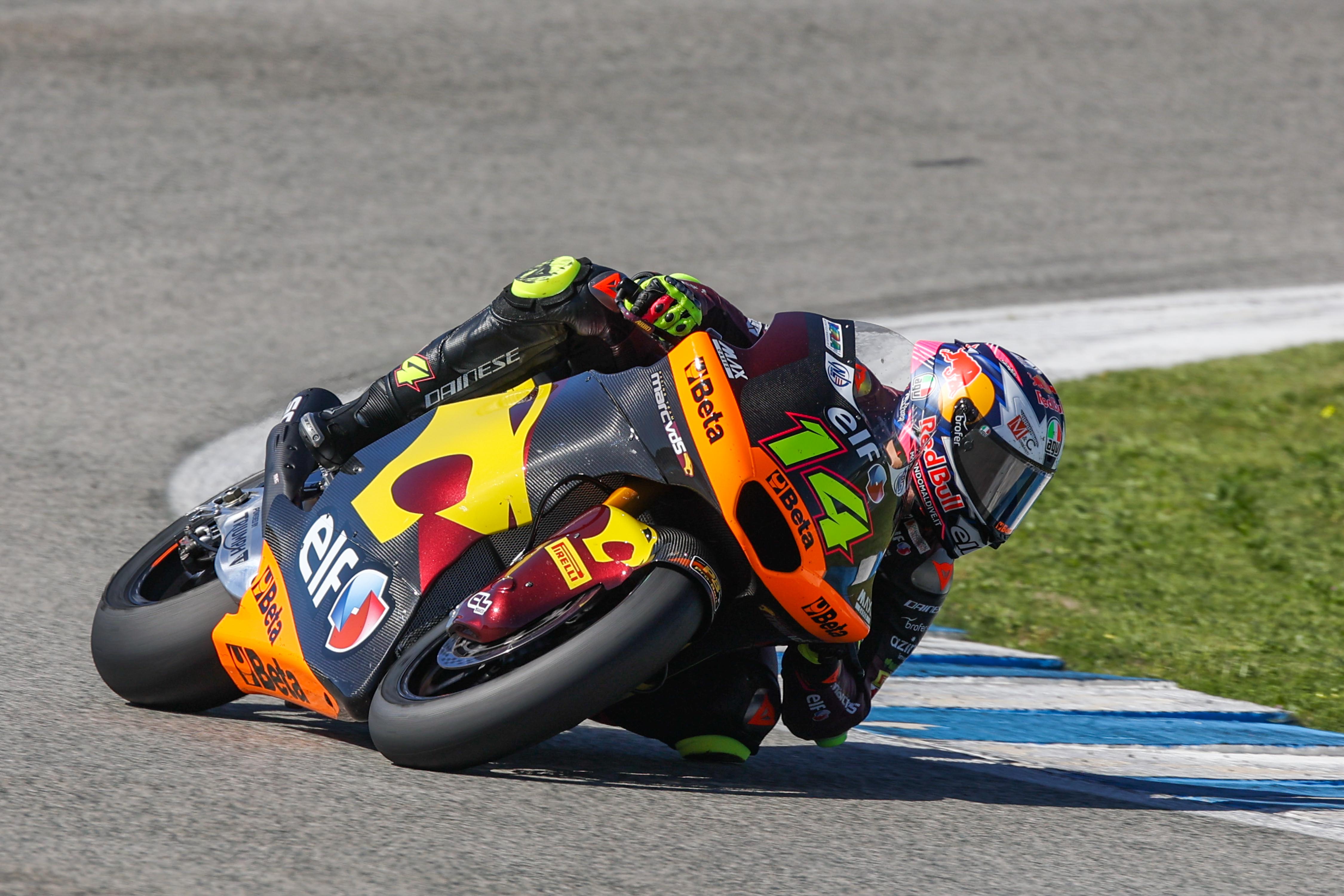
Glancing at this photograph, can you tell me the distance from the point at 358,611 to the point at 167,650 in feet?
1.83

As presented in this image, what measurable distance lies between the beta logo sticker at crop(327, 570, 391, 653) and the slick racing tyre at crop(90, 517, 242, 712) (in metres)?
0.34

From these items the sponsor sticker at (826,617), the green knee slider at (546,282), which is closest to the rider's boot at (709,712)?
the sponsor sticker at (826,617)

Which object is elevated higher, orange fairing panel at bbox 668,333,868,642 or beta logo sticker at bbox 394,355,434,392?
beta logo sticker at bbox 394,355,434,392

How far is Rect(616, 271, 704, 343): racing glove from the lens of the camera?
13.4 ft

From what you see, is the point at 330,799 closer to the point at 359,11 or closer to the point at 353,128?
the point at 353,128

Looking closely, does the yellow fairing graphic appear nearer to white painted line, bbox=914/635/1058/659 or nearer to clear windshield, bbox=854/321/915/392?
clear windshield, bbox=854/321/915/392

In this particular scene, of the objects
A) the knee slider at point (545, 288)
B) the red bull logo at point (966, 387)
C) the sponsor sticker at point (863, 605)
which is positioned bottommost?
the sponsor sticker at point (863, 605)

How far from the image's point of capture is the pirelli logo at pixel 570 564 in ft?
11.5

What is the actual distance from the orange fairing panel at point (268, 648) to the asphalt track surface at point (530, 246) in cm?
13

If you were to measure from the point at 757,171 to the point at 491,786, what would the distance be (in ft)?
26.9

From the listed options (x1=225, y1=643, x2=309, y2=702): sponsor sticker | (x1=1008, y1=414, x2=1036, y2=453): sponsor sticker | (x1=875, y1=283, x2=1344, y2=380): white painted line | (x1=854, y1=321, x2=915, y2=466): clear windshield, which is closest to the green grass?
(x1=875, y1=283, x2=1344, y2=380): white painted line

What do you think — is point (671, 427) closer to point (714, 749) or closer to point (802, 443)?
point (802, 443)

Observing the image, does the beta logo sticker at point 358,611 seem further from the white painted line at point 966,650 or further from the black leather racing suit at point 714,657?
the white painted line at point 966,650

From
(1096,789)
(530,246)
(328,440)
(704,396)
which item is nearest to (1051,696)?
(1096,789)
